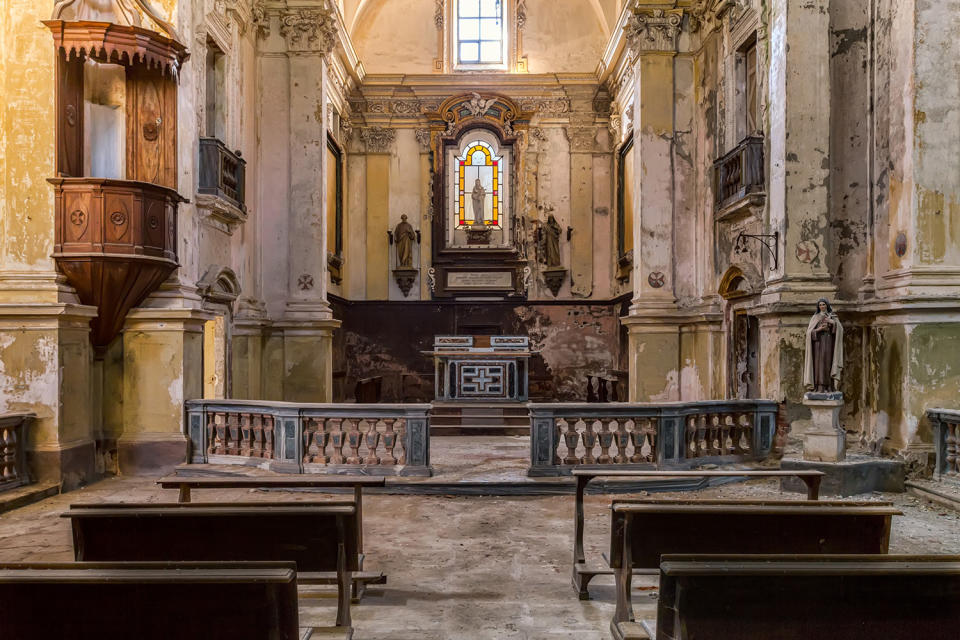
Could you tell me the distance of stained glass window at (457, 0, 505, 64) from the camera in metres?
19.8

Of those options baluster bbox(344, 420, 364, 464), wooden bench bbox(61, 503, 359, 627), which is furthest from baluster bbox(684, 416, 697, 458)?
wooden bench bbox(61, 503, 359, 627)

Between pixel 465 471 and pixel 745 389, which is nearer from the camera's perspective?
pixel 465 471

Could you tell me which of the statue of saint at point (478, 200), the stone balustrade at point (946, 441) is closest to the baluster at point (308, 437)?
the stone balustrade at point (946, 441)

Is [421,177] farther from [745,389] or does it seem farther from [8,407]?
[8,407]

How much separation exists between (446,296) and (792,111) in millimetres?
10996

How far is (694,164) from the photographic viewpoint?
13.9 m

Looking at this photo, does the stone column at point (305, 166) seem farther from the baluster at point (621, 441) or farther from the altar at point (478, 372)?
the baluster at point (621, 441)

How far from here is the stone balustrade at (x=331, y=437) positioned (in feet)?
27.4

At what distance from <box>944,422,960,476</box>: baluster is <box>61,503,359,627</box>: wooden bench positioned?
6.71 m

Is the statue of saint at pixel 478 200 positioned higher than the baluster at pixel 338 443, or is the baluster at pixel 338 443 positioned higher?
the statue of saint at pixel 478 200

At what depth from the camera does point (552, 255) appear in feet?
62.2

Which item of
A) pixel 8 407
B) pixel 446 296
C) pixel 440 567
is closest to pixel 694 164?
pixel 446 296

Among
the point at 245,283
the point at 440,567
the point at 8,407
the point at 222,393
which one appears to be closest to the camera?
the point at 440,567

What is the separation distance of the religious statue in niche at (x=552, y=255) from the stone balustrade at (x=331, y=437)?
422 inches
